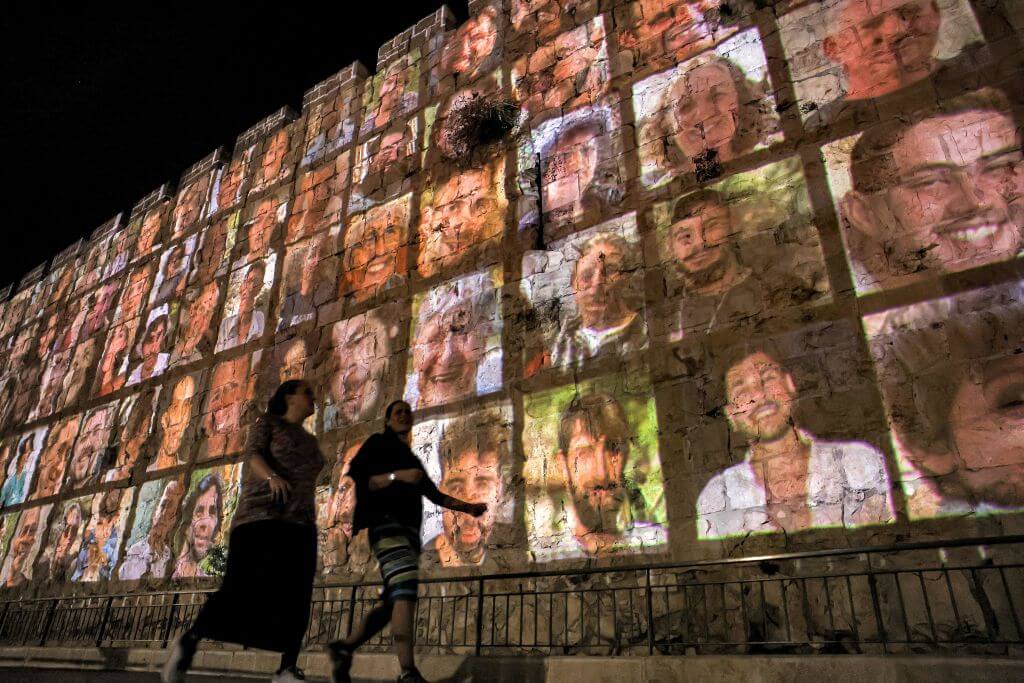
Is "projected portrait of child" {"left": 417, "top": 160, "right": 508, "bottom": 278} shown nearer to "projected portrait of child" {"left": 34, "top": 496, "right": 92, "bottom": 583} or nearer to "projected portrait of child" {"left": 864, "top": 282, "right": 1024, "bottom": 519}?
"projected portrait of child" {"left": 864, "top": 282, "right": 1024, "bottom": 519}

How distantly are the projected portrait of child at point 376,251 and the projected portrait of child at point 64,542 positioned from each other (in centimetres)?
695

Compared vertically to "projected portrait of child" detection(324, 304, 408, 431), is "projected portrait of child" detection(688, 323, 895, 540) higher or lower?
lower

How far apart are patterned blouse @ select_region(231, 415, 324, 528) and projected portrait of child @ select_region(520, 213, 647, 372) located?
4.20 meters

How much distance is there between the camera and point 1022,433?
4887 mm

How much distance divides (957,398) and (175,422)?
11.4m

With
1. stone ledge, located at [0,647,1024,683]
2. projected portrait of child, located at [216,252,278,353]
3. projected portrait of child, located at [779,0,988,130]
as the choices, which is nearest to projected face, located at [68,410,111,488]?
projected portrait of child, located at [216,252,278,353]

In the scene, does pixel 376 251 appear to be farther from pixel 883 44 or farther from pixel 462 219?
pixel 883 44

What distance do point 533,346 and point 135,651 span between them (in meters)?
5.34

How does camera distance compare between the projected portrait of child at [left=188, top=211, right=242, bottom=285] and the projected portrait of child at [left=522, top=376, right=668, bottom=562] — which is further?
the projected portrait of child at [left=188, top=211, right=242, bottom=285]

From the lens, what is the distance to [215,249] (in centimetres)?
1319

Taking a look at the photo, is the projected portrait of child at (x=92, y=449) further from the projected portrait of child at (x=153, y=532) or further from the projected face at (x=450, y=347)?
A: the projected face at (x=450, y=347)

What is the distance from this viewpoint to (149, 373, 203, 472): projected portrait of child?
36.9ft

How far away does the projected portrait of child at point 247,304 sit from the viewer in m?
11.4

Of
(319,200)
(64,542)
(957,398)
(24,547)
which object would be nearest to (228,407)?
(319,200)
